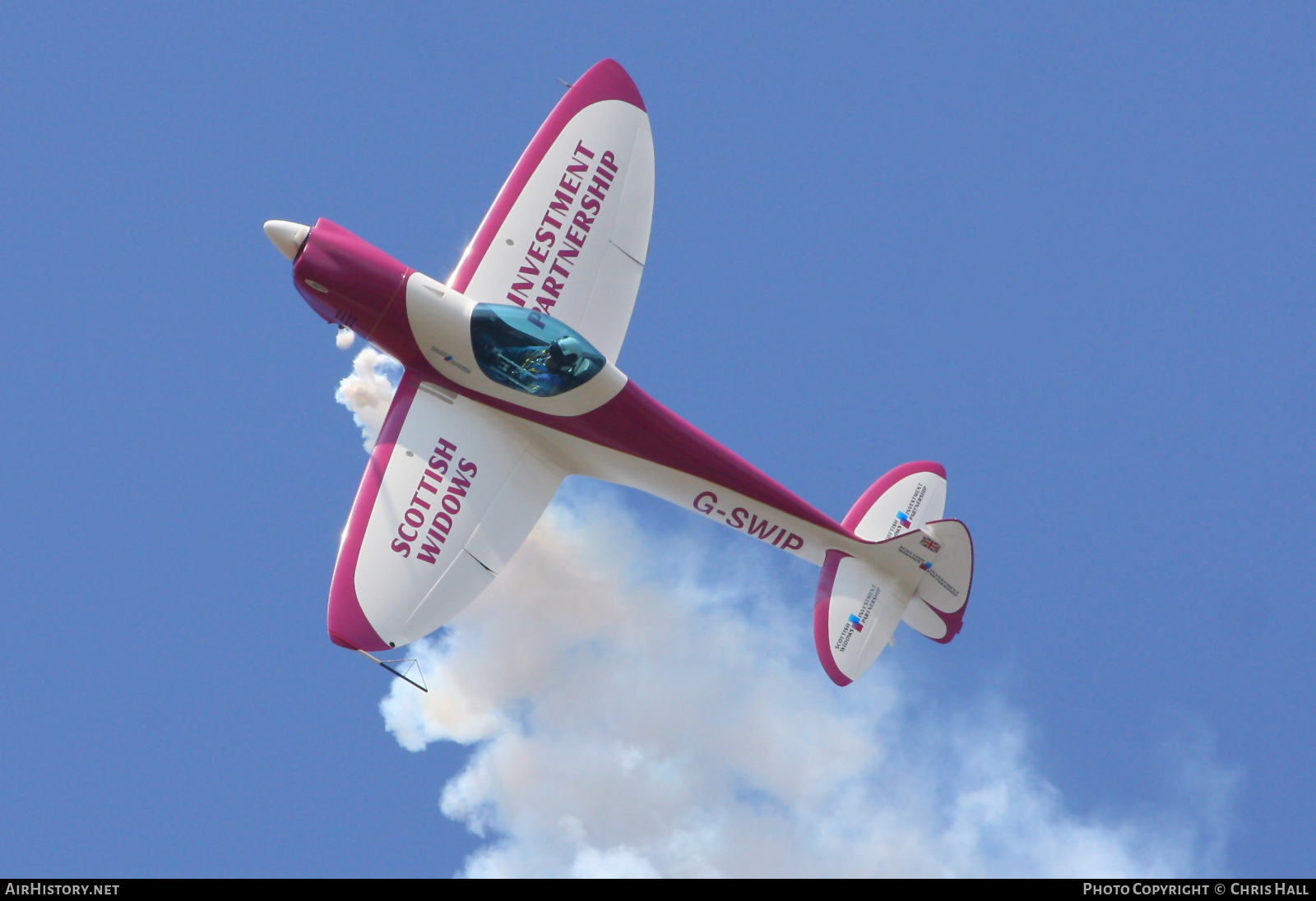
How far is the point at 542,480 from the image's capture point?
55.5 feet

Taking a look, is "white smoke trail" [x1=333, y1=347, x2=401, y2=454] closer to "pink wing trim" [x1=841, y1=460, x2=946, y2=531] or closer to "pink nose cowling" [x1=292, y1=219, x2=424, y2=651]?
"pink nose cowling" [x1=292, y1=219, x2=424, y2=651]

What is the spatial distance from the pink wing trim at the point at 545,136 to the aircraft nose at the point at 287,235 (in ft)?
6.87

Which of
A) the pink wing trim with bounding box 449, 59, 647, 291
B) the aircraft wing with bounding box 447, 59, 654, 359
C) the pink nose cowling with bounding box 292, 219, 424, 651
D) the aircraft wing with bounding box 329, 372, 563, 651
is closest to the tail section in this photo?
the aircraft wing with bounding box 329, 372, 563, 651

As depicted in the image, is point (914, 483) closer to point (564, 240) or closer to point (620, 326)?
point (620, 326)

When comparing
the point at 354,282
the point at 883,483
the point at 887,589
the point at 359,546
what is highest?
the point at 883,483

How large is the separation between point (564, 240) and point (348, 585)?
228 inches

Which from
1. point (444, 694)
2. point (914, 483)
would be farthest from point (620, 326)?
point (444, 694)

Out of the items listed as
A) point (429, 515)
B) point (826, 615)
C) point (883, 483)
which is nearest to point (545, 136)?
point (429, 515)

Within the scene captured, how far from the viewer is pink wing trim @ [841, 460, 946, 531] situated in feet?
58.9

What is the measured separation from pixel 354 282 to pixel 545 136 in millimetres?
3830

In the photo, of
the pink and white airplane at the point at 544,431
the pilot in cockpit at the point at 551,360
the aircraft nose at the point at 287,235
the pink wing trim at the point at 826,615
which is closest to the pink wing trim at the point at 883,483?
the pink and white airplane at the point at 544,431

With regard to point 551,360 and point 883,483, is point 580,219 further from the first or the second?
point 883,483

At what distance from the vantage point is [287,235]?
52.8ft

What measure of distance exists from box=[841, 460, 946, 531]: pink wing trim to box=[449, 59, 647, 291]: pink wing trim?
262 inches
